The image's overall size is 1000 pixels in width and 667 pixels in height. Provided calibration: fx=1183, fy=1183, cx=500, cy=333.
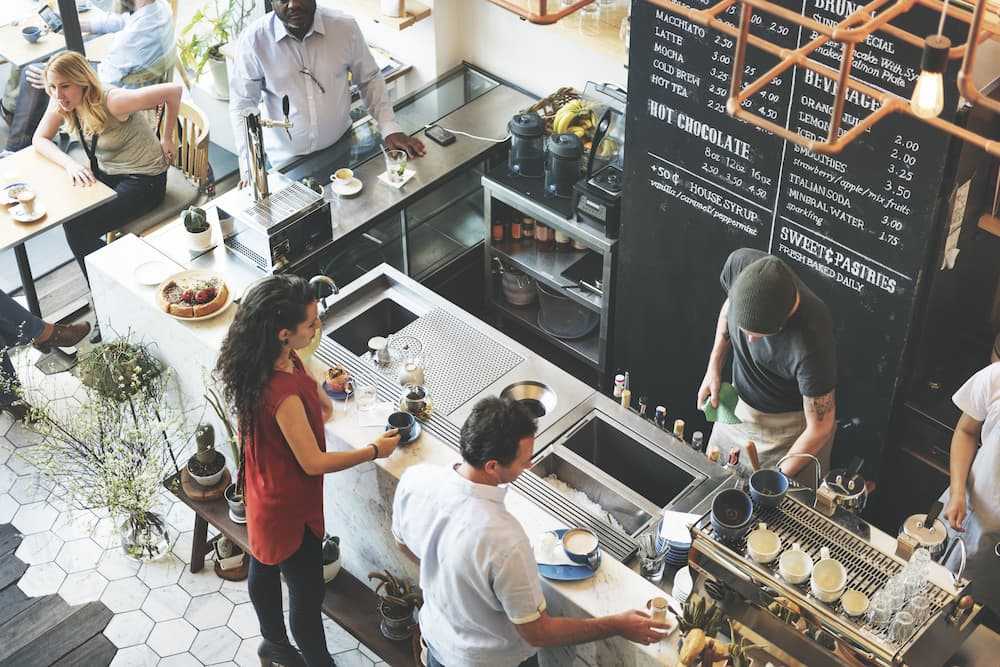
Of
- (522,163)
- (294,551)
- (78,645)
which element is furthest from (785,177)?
(78,645)

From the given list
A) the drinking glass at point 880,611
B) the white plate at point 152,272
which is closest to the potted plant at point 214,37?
the white plate at point 152,272

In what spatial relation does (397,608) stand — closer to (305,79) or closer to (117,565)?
(117,565)

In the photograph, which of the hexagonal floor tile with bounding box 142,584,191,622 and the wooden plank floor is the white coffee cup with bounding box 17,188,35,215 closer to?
the wooden plank floor

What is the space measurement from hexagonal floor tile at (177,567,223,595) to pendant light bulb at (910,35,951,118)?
3.50 m

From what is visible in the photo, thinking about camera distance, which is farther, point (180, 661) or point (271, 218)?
point (271, 218)

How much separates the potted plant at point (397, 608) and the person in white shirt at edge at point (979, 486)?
1.86m

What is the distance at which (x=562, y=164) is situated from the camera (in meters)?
5.31

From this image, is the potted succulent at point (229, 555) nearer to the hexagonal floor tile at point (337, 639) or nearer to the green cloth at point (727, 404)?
the hexagonal floor tile at point (337, 639)

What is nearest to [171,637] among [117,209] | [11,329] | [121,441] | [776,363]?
[121,441]

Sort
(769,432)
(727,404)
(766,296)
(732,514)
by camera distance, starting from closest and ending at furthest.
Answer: (732,514) < (766,296) < (727,404) < (769,432)

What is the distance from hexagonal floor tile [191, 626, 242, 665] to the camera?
451 cm

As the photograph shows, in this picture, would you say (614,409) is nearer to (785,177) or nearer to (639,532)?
(639,532)

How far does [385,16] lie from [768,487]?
11.2 feet

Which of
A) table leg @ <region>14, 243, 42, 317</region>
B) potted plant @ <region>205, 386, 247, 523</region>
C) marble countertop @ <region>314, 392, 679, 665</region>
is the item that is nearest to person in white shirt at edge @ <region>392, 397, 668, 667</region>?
marble countertop @ <region>314, 392, 679, 665</region>
